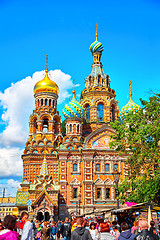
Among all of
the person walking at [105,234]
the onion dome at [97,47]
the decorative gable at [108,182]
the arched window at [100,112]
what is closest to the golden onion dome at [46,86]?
the arched window at [100,112]

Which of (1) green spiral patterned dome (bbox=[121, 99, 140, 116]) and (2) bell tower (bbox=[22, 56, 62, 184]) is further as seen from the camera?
(1) green spiral patterned dome (bbox=[121, 99, 140, 116])

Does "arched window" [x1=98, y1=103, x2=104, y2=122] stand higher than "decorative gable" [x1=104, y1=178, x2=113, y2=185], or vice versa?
"arched window" [x1=98, y1=103, x2=104, y2=122]

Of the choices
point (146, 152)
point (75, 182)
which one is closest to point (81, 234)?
point (146, 152)

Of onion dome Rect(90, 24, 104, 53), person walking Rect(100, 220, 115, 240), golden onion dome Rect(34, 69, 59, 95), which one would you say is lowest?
person walking Rect(100, 220, 115, 240)

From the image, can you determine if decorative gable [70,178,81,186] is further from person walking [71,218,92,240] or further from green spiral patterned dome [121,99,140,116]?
person walking [71,218,92,240]

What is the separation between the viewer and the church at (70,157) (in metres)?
32.7

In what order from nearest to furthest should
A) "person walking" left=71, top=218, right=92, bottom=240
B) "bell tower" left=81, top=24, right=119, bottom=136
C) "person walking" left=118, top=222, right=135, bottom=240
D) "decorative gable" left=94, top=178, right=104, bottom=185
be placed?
"person walking" left=71, top=218, right=92, bottom=240, "person walking" left=118, top=222, right=135, bottom=240, "decorative gable" left=94, top=178, right=104, bottom=185, "bell tower" left=81, top=24, right=119, bottom=136

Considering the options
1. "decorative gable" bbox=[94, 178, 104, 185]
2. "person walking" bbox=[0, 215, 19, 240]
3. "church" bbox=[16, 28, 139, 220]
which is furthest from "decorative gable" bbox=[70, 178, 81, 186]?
"person walking" bbox=[0, 215, 19, 240]

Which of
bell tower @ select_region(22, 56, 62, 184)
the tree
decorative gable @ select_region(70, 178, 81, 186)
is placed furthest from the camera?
bell tower @ select_region(22, 56, 62, 184)

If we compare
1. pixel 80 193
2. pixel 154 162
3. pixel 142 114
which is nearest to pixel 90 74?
pixel 80 193

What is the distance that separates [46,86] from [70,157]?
10.1 m

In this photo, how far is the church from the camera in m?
32.7

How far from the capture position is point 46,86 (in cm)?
3928

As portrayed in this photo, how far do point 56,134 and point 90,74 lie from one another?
10.1 meters
